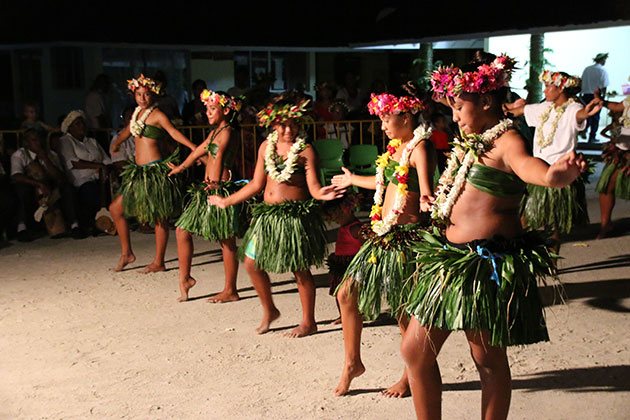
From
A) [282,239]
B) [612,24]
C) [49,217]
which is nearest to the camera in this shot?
[282,239]

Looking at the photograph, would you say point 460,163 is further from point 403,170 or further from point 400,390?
point 400,390

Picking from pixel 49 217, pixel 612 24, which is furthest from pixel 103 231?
pixel 612 24

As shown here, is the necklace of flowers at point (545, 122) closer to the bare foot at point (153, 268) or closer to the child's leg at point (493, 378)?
the bare foot at point (153, 268)

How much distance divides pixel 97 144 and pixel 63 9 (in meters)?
6.30

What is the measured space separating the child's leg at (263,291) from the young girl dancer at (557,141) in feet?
7.28

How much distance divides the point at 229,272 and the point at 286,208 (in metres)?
1.15

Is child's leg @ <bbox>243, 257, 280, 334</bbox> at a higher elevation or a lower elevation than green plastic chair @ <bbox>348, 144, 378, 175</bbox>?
lower

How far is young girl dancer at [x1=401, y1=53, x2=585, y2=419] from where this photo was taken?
9.43 feet

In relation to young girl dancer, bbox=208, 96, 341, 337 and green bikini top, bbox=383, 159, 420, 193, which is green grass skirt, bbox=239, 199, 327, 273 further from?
green bikini top, bbox=383, 159, 420, 193

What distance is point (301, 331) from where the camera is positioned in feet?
15.6

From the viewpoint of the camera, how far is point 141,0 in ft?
48.0

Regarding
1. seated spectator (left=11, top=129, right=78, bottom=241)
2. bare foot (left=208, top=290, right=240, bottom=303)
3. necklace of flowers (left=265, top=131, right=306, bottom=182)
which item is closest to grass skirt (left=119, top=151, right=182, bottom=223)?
bare foot (left=208, top=290, right=240, bottom=303)

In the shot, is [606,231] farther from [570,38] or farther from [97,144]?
[570,38]

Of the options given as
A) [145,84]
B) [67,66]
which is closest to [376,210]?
[145,84]
